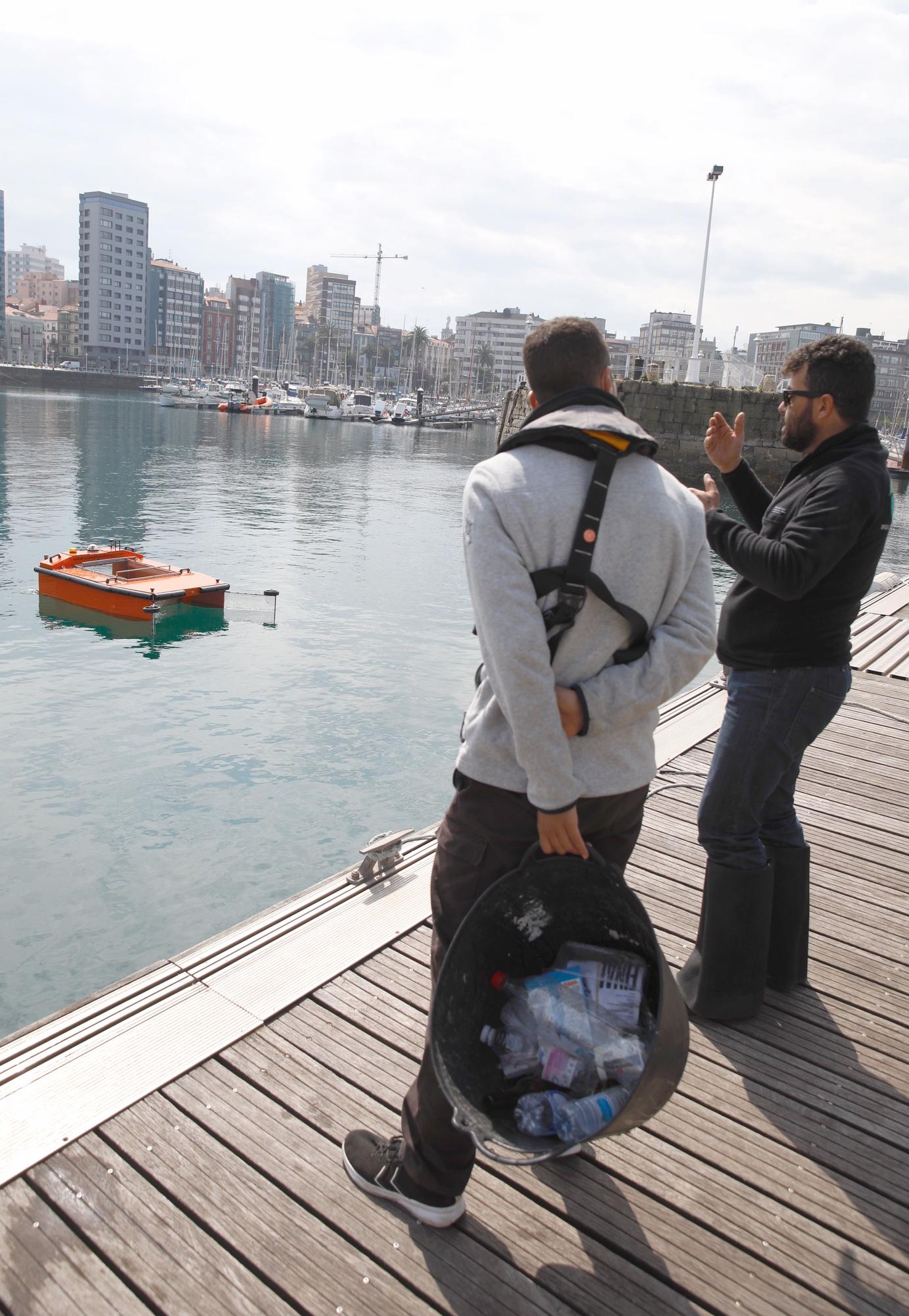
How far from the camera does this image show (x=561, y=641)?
5.90 feet

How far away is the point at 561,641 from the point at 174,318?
160155 mm

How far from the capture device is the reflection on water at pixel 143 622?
1516 centimetres

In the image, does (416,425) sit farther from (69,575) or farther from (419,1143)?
(419,1143)

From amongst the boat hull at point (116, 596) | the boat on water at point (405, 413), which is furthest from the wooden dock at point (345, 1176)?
the boat on water at point (405, 413)

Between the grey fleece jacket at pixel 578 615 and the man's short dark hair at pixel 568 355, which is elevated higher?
the man's short dark hair at pixel 568 355

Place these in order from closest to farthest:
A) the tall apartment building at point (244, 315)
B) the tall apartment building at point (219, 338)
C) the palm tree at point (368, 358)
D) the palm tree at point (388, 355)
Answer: the tall apartment building at point (219, 338)
the tall apartment building at point (244, 315)
the palm tree at point (368, 358)
the palm tree at point (388, 355)

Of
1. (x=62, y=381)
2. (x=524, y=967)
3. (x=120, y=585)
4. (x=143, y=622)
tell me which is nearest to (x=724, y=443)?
(x=524, y=967)

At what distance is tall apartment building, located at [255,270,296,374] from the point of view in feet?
551

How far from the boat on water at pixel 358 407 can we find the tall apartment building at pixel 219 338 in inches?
2174

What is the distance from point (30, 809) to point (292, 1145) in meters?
7.30

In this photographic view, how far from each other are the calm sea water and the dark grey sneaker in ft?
13.8

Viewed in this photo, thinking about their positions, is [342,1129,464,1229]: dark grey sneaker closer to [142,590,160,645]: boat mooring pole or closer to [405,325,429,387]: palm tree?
[142,590,160,645]: boat mooring pole

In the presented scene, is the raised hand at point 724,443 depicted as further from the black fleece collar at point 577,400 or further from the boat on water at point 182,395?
the boat on water at point 182,395

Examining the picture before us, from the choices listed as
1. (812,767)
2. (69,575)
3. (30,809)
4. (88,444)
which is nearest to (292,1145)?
(812,767)
